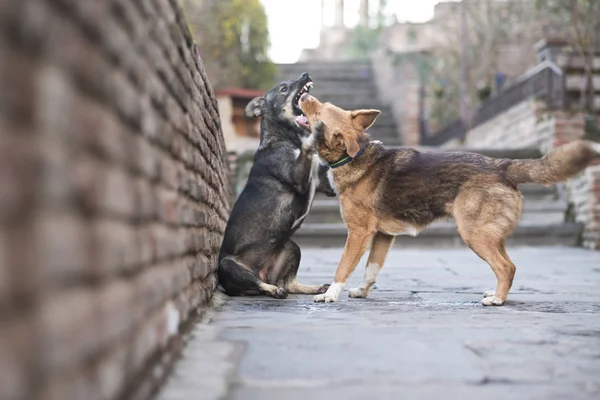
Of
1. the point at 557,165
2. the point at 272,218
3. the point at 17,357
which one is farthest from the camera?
the point at 272,218

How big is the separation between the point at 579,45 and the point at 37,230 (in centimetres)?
1170

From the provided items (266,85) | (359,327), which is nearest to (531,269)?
(359,327)

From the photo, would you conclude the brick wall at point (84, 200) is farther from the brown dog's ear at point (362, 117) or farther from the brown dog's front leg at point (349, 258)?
the brown dog's ear at point (362, 117)

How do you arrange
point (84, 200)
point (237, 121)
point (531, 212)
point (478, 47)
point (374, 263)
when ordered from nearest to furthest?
point (84, 200) < point (374, 263) < point (531, 212) < point (237, 121) < point (478, 47)

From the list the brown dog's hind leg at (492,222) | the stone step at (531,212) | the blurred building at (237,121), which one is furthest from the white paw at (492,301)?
the blurred building at (237,121)

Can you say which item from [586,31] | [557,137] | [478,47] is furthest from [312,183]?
[478,47]

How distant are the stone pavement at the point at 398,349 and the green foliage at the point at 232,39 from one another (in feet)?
32.5

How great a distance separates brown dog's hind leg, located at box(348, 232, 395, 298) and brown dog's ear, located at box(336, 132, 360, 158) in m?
0.70

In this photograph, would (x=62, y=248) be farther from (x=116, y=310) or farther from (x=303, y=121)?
(x=303, y=121)

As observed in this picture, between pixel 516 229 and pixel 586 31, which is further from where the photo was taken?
pixel 586 31

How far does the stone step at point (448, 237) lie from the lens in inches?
351

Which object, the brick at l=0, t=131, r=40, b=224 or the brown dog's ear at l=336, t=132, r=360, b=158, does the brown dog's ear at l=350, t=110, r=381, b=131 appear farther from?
the brick at l=0, t=131, r=40, b=224

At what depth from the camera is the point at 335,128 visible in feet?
13.6

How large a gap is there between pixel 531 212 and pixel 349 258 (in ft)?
21.0
